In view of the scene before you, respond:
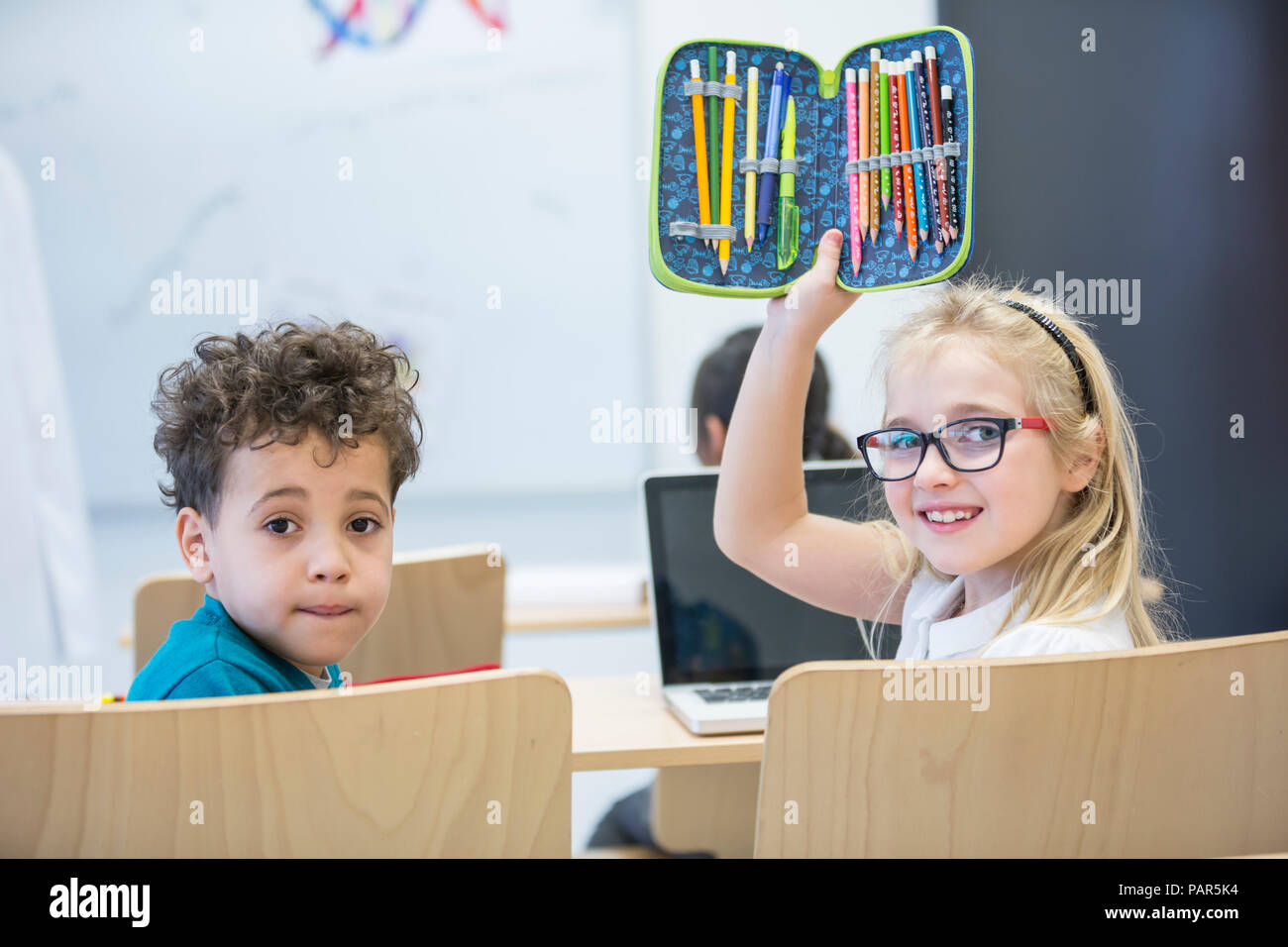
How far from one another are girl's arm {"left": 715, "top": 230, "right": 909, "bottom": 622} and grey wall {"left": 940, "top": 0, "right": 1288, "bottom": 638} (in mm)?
1495

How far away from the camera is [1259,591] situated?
244 cm

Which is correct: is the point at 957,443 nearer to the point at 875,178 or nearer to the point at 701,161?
the point at 875,178

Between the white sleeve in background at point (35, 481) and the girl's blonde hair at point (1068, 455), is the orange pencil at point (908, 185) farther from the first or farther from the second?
the white sleeve in background at point (35, 481)

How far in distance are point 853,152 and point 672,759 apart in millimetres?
722

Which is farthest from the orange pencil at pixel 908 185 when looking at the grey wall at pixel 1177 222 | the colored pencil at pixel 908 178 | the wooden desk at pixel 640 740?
the grey wall at pixel 1177 222

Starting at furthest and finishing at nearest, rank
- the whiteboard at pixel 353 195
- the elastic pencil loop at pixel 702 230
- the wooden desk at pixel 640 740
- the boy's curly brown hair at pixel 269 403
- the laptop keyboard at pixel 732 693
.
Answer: the whiteboard at pixel 353 195, the laptop keyboard at pixel 732 693, the wooden desk at pixel 640 740, the elastic pencil loop at pixel 702 230, the boy's curly brown hair at pixel 269 403

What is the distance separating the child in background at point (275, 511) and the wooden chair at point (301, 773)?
0.23 metres

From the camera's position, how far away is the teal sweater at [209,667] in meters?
0.84

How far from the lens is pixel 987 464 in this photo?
3.22 ft

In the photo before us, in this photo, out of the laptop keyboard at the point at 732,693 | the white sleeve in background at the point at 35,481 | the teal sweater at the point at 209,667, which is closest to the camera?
the teal sweater at the point at 209,667

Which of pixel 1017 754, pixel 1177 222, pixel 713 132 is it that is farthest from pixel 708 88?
pixel 1177 222
